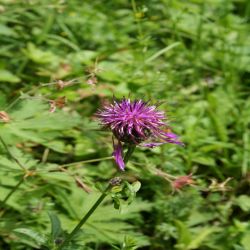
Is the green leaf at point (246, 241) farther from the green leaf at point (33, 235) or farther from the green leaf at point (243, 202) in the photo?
the green leaf at point (33, 235)

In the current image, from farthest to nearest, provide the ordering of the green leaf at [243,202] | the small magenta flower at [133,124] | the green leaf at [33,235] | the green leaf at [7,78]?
1. the green leaf at [7,78]
2. the green leaf at [243,202]
3. the green leaf at [33,235]
4. the small magenta flower at [133,124]

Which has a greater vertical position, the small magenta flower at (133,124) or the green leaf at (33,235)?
the small magenta flower at (133,124)

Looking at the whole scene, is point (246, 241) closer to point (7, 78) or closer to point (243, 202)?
point (243, 202)

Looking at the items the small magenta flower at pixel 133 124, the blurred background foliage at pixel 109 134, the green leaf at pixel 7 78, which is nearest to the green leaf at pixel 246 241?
the blurred background foliage at pixel 109 134

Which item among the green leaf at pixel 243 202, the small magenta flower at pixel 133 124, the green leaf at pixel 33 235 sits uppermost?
the green leaf at pixel 243 202

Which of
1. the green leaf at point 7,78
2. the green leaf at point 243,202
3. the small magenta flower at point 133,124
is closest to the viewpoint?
the small magenta flower at point 133,124

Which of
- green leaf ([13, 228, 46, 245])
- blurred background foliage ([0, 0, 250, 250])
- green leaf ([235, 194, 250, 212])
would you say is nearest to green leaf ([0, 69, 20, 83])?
blurred background foliage ([0, 0, 250, 250])

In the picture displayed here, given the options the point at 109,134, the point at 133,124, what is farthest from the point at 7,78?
the point at 133,124
